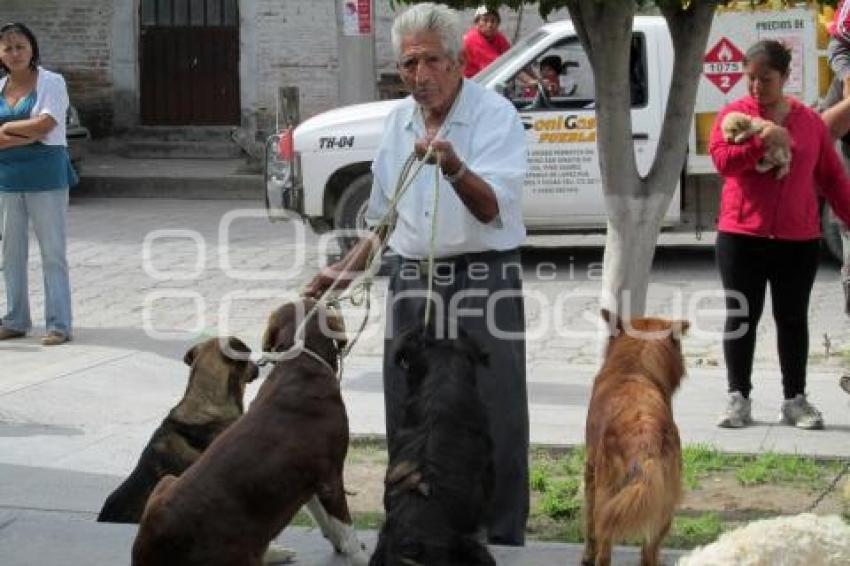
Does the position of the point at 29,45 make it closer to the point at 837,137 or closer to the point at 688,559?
the point at 837,137

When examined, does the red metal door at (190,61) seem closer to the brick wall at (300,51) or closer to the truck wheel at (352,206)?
the brick wall at (300,51)

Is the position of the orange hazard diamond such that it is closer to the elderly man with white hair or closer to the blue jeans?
the blue jeans

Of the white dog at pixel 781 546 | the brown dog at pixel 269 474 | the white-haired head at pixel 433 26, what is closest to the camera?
the white dog at pixel 781 546

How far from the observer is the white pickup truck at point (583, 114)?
1324 centimetres

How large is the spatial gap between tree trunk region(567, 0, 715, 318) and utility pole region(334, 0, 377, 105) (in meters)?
10.3

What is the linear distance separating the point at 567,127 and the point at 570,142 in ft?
0.41

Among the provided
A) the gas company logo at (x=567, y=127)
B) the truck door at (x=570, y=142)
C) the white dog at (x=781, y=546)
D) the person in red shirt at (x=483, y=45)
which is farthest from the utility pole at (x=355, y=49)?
the white dog at (x=781, y=546)

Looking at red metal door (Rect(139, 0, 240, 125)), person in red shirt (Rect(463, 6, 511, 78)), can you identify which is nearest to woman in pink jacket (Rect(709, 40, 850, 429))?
person in red shirt (Rect(463, 6, 511, 78))

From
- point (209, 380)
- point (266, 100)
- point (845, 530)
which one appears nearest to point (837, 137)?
point (209, 380)

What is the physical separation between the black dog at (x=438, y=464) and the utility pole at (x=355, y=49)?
41.3 feet

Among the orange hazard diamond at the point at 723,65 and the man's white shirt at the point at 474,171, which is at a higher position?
the orange hazard diamond at the point at 723,65

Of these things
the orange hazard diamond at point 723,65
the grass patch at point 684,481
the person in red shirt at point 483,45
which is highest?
the person in red shirt at point 483,45

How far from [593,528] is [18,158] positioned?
19.3 feet

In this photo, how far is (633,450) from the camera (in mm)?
5477
